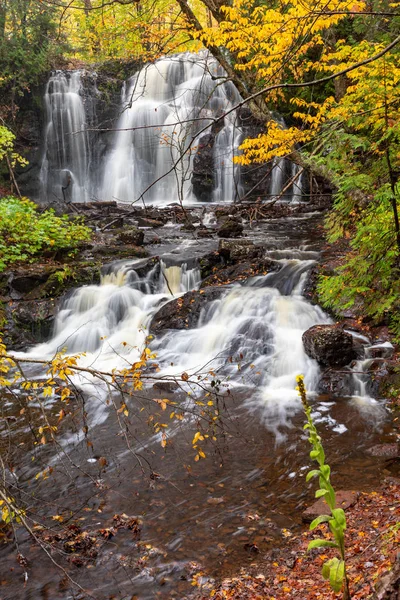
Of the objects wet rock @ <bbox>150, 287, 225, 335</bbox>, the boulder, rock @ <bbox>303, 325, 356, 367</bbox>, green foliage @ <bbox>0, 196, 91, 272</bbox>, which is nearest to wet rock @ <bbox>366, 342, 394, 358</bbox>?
rock @ <bbox>303, 325, 356, 367</bbox>

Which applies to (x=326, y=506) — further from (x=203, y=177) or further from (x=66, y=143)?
(x=66, y=143)

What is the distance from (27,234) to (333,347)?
7377mm

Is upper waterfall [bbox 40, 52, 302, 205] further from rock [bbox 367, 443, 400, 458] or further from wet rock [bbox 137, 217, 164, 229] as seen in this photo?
rock [bbox 367, 443, 400, 458]

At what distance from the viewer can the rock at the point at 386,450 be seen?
A: 5.21 meters

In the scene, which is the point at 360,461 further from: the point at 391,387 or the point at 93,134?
the point at 93,134

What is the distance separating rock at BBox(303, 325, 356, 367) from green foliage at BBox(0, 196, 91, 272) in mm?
6719

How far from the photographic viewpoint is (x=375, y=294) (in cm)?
683

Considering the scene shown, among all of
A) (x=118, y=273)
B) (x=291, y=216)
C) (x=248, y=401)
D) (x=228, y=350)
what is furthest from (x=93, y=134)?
(x=248, y=401)

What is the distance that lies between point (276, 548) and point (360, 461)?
1.68 m

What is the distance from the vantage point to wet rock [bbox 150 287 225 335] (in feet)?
31.8

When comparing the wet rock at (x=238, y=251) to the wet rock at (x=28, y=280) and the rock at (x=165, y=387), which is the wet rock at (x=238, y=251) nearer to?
the wet rock at (x=28, y=280)

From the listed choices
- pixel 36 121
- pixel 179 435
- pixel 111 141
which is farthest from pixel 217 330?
pixel 36 121

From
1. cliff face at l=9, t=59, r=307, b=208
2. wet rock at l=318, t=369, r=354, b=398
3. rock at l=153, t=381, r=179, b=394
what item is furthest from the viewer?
cliff face at l=9, t=59, r=307, b=208

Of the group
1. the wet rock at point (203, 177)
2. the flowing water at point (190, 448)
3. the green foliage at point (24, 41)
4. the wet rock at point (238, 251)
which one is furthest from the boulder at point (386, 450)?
the green foliage at point (24, 41)
